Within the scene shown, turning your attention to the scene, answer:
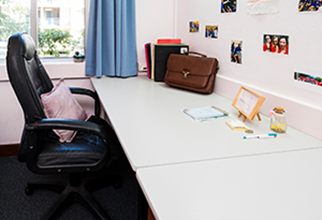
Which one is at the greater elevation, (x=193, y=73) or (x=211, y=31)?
(x=211, y=31)

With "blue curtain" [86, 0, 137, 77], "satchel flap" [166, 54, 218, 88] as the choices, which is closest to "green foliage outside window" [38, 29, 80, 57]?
"blue curtain" [86, 0, 137, 77]

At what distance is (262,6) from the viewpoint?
1.60m

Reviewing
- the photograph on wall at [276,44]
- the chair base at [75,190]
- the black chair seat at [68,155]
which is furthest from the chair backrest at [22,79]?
the photograph on wall at [276,44]

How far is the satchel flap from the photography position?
198cm

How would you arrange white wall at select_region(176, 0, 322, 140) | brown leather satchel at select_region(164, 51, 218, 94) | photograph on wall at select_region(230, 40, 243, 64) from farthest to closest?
brown leather satchel at select_region(164, 51, 218, 94)
photograph on wall at select_region(230, 40, 243, 64)
white wall at select_region(176, 0, 322, 140)

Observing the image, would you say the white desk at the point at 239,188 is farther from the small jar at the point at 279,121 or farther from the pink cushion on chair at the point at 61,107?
the pink cushion on chair at the point at 61,107

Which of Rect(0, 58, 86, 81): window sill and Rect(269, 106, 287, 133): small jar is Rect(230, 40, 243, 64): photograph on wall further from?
Rect(0, 58, 86, 81): window sill

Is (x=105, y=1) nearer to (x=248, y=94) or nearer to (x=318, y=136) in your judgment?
(x=248, y=94)

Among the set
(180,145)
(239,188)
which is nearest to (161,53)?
(180,145)

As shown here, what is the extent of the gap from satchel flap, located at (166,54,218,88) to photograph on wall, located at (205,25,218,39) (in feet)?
0.74

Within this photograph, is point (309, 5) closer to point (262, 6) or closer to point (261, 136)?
point (262, 6)

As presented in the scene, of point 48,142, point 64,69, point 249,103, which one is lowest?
point 48,142

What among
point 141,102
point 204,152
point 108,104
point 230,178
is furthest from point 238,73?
point 230,178

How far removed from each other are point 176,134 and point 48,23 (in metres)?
A: 1.83
